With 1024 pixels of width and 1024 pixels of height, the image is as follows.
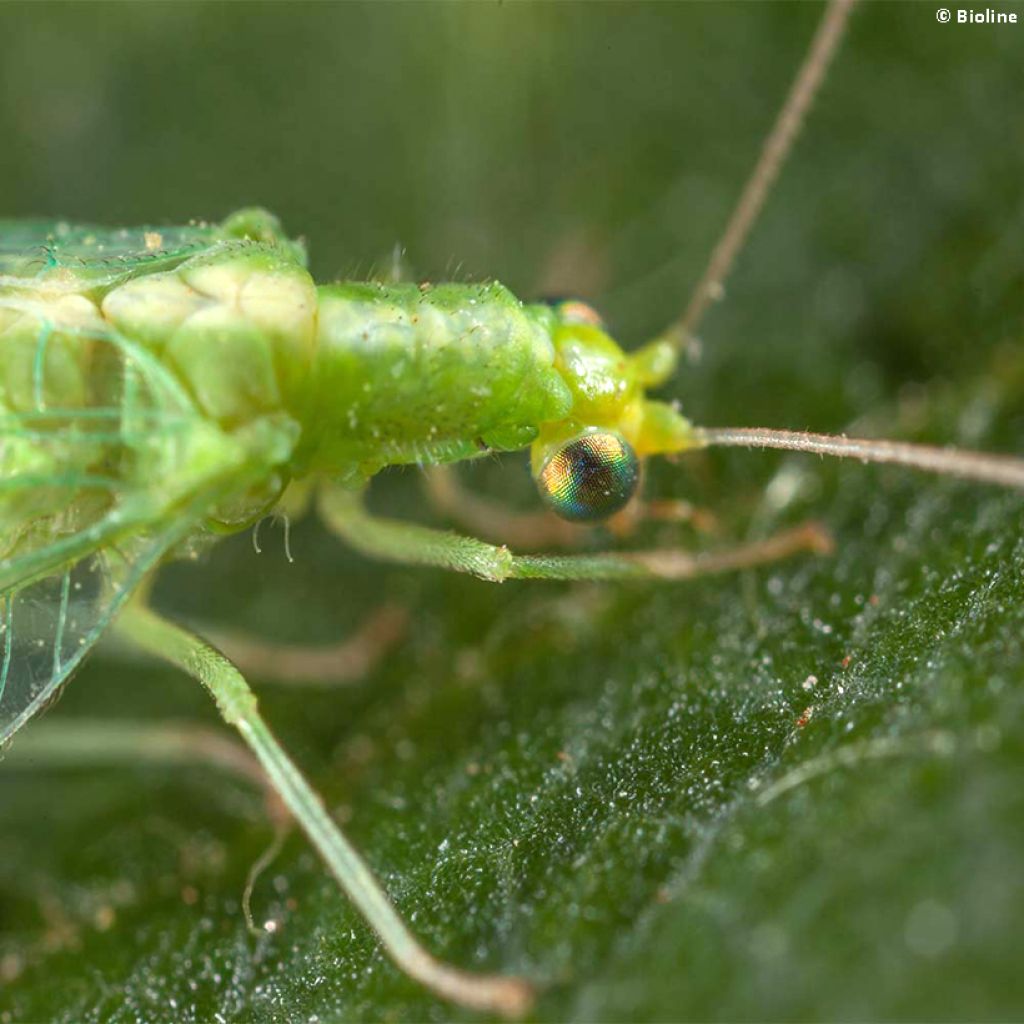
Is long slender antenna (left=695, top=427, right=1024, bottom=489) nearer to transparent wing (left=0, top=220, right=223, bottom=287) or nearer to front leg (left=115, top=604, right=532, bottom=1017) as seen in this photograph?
front leg (left=115, top=604, right=532, bottom=1017)

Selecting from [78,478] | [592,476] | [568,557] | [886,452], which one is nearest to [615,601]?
[568,557]

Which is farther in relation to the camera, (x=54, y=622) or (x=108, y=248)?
(x=108, y=248)

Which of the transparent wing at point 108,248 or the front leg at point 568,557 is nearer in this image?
the front leg at point 568,557

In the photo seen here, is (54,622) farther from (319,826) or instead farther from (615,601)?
(615,601)

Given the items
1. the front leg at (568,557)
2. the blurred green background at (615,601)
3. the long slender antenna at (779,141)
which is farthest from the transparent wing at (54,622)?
the long slender antenna at (779,141)

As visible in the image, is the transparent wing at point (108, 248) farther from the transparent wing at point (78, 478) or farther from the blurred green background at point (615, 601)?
the blurred green background at point (615, 601)

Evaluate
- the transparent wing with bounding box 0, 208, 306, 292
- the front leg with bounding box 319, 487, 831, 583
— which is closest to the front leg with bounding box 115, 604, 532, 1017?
the front leg with bounding box 319, 487, 831, 583
